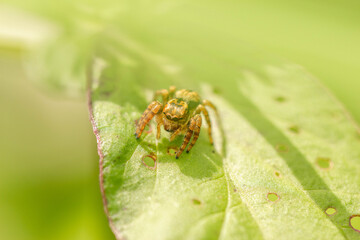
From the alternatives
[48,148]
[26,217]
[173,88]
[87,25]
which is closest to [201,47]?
[173,88]

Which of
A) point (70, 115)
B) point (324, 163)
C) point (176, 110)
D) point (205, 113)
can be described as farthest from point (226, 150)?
point (70, 115)

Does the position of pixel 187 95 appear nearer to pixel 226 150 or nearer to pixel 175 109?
pixel 175 109

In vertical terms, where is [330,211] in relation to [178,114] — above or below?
below

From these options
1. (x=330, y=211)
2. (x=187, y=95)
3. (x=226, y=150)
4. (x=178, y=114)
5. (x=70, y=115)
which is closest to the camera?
(x=330, y=211)

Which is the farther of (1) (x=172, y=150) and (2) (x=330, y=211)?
(1) (x=172, y=150)

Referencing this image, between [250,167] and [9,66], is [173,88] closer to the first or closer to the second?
[250,167]

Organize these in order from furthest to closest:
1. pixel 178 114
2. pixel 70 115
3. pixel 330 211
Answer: pixel 70 115, pixel 178 114, pixel 330 211

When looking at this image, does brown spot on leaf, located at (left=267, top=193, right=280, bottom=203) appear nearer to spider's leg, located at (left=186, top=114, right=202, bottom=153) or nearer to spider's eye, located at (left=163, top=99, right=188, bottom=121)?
spider's leg, located at (left=186, top=114, right=202, bottom=153)

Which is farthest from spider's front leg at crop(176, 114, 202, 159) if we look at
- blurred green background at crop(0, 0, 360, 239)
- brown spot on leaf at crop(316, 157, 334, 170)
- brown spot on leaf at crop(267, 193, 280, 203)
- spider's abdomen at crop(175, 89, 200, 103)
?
blurred green background at crop(0, 0, 360, 239)
